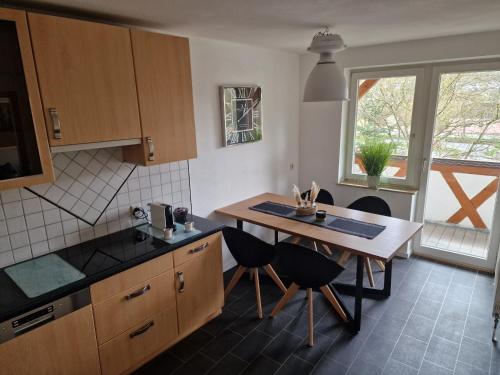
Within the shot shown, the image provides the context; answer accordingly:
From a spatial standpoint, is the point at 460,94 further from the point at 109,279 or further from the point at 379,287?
the point at 109,279

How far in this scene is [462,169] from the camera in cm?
338

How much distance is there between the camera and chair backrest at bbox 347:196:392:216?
122 inches

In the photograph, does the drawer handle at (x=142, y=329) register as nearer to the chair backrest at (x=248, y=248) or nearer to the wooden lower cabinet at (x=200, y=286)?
the wooden lower cabinet at (x=200, y=286)

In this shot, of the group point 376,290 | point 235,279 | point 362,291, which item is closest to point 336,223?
point 362,291

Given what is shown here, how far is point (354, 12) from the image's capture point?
2062mm

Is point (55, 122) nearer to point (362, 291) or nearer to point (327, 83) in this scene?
point (327, 83)

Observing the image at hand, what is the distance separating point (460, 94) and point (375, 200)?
1.33 meters

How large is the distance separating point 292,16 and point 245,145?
1.47 metres

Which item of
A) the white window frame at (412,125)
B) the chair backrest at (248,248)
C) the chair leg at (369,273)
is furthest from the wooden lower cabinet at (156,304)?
the white window frame at (412,125)

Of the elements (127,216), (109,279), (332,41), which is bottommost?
(109,279)

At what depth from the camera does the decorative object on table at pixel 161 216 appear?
2.39 m

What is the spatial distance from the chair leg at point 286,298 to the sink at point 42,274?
1.48m

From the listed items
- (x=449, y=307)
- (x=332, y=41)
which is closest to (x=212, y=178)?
(x=332, y=41)

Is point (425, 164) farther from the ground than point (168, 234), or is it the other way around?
point (425, 164)
